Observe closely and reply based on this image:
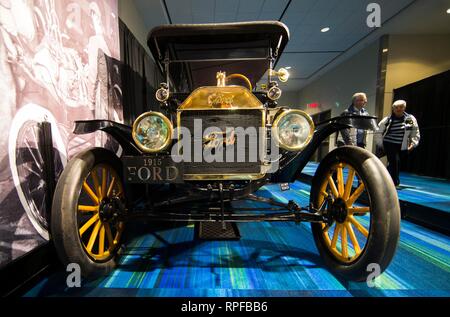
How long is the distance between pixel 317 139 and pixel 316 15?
440 centimetres

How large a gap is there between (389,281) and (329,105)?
343 inches

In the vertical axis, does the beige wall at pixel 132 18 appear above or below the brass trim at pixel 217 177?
above

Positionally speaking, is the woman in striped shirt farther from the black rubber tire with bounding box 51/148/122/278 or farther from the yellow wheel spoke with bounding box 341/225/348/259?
the black rubber tire with bounding box 51/148/122/278

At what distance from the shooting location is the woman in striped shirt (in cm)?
316

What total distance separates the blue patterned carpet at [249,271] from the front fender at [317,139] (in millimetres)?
561

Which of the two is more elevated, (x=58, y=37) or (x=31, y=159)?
(x=58, y=37)

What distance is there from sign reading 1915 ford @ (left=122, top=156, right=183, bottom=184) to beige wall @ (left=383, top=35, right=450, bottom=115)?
7.00m

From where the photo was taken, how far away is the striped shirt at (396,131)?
3.19 m

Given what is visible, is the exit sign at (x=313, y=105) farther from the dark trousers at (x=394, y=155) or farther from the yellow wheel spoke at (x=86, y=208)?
the yellow wheel spoke at (x=86, y=208)

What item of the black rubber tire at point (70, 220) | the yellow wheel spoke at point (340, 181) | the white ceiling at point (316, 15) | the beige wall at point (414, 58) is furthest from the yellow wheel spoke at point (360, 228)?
the beige wall at point (414, 58)

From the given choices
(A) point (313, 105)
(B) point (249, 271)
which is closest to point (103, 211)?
(B) point (249, 271)

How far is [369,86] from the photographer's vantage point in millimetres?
6234

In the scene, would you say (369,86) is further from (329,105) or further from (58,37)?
(58,37)

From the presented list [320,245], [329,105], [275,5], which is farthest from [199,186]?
[329,105]
